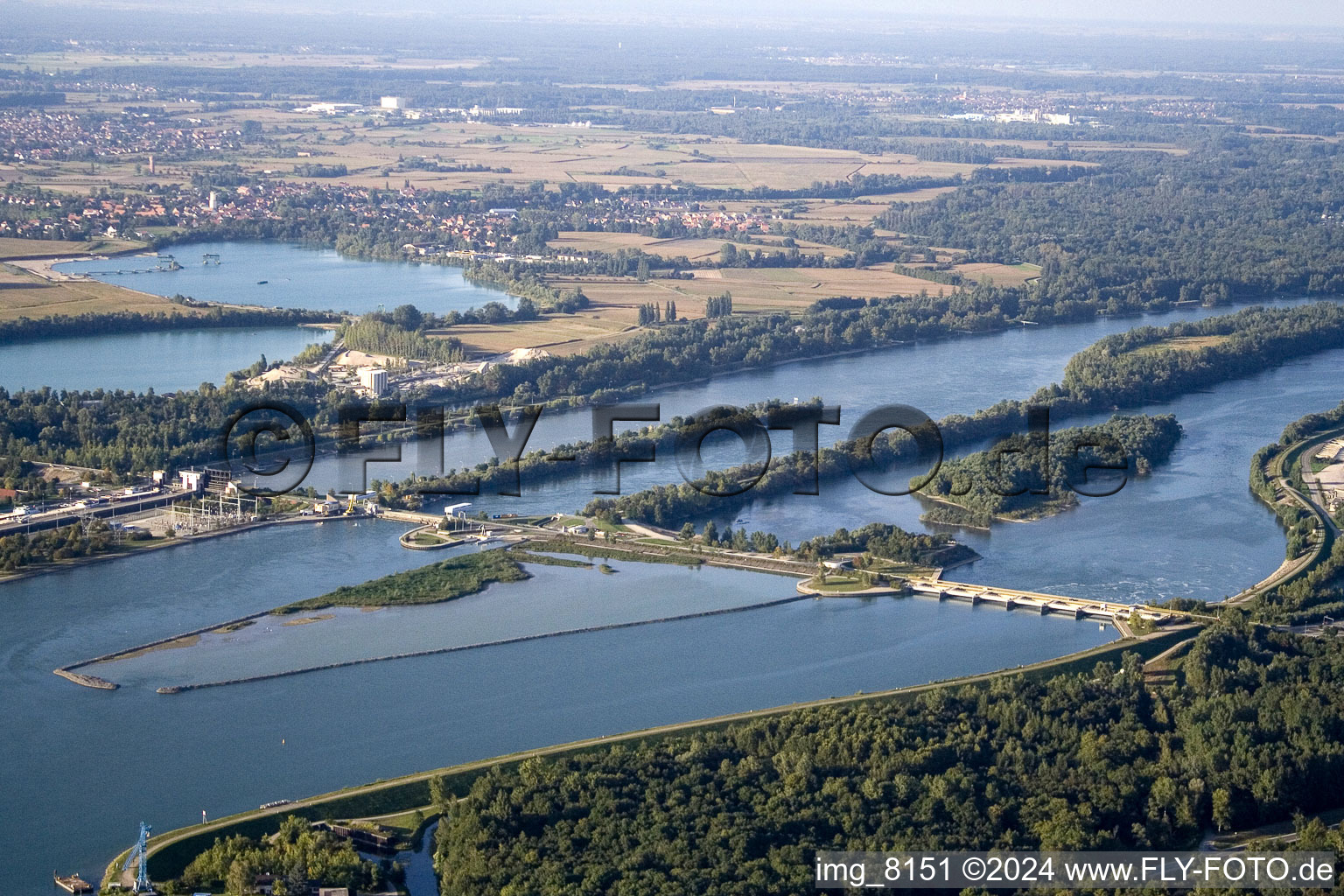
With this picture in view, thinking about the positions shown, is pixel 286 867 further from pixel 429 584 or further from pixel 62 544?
pixel 62 544

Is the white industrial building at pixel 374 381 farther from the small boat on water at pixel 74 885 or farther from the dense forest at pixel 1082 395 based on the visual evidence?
the small boat on water at pixel 74 885

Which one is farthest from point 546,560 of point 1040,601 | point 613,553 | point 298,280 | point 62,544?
point 298,280

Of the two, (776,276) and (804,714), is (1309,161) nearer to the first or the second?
(776,276)

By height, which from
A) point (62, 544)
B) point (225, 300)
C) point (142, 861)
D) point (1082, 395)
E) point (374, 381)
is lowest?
point (142, 861)

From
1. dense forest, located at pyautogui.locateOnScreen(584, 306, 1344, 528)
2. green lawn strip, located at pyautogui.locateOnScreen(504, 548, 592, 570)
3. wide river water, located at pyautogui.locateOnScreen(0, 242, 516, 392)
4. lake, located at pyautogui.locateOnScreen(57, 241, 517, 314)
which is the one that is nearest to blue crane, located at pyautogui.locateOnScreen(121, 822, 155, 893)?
green lawn strip, located at pyautogui.locateOnScreen(504, 548, 592, 570)

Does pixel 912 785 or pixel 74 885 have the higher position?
pixel 912 785

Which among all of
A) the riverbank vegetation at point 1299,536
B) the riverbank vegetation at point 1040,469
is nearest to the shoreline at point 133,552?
the riverbank vegetation at point 1040,469
